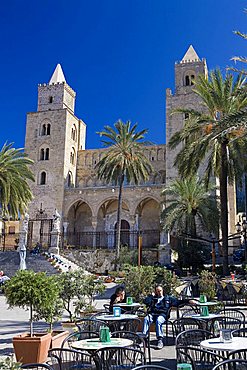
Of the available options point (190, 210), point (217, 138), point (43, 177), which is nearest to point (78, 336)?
point (217, 138)

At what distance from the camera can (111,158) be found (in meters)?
25.7

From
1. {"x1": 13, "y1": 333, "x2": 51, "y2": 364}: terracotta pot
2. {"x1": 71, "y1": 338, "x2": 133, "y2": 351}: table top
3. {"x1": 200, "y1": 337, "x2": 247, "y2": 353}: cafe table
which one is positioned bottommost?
{"x1": 13, "y1": 333, "x2": 51, "y2": 364}: terracotta pot

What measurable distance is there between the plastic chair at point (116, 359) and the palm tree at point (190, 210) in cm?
1935

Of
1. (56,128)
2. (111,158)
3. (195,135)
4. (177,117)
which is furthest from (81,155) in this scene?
(195,135)

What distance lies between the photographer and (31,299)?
5.98m

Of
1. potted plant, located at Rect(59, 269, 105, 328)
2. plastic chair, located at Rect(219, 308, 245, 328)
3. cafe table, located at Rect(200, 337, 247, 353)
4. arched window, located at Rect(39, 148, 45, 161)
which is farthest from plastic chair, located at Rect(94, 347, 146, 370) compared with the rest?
arched window, located at Rect(39, 148, 45, 161)

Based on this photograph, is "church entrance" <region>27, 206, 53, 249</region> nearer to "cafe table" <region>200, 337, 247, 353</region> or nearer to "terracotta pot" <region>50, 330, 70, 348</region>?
"terracotta pot" <region>50, 330, 70, 348</region>

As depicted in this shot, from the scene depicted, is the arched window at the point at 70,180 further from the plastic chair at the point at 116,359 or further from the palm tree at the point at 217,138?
the plastic chair at the point at 116,359

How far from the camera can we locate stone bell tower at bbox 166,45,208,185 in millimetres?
33844

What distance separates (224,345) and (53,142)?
35170mm

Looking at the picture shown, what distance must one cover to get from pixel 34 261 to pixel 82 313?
15979 millimetres

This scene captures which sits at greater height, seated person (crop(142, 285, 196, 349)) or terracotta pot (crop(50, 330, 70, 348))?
seated person (crop(142, 285, 196, 349))

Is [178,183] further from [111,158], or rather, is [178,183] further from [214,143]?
[214,143]

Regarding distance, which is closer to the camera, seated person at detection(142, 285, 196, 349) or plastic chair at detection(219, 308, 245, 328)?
plastic chair at detection(219, 308, 245, 328)
